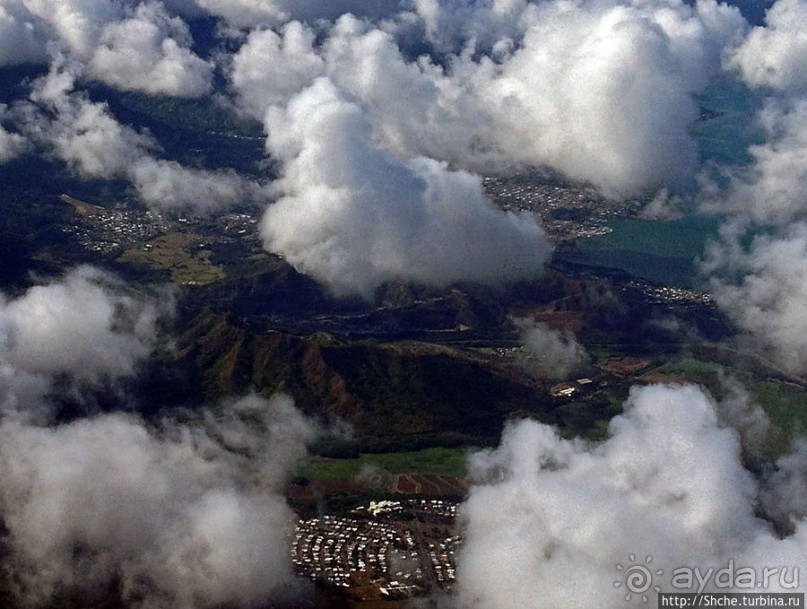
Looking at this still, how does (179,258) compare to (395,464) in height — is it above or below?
above

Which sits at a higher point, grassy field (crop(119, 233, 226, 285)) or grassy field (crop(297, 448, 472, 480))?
grassy field (crop(119, 233, 226, 285))

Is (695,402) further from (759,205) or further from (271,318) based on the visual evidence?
(759,205)

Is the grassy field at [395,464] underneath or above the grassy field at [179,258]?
underneath

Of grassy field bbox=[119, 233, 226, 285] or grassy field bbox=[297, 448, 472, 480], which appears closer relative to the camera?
grassy field bbox=[297, 448, 472, 480]

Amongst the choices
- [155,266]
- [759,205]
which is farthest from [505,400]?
[759,205]

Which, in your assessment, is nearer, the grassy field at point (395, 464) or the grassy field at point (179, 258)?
the grassy field at point (395, 464)
